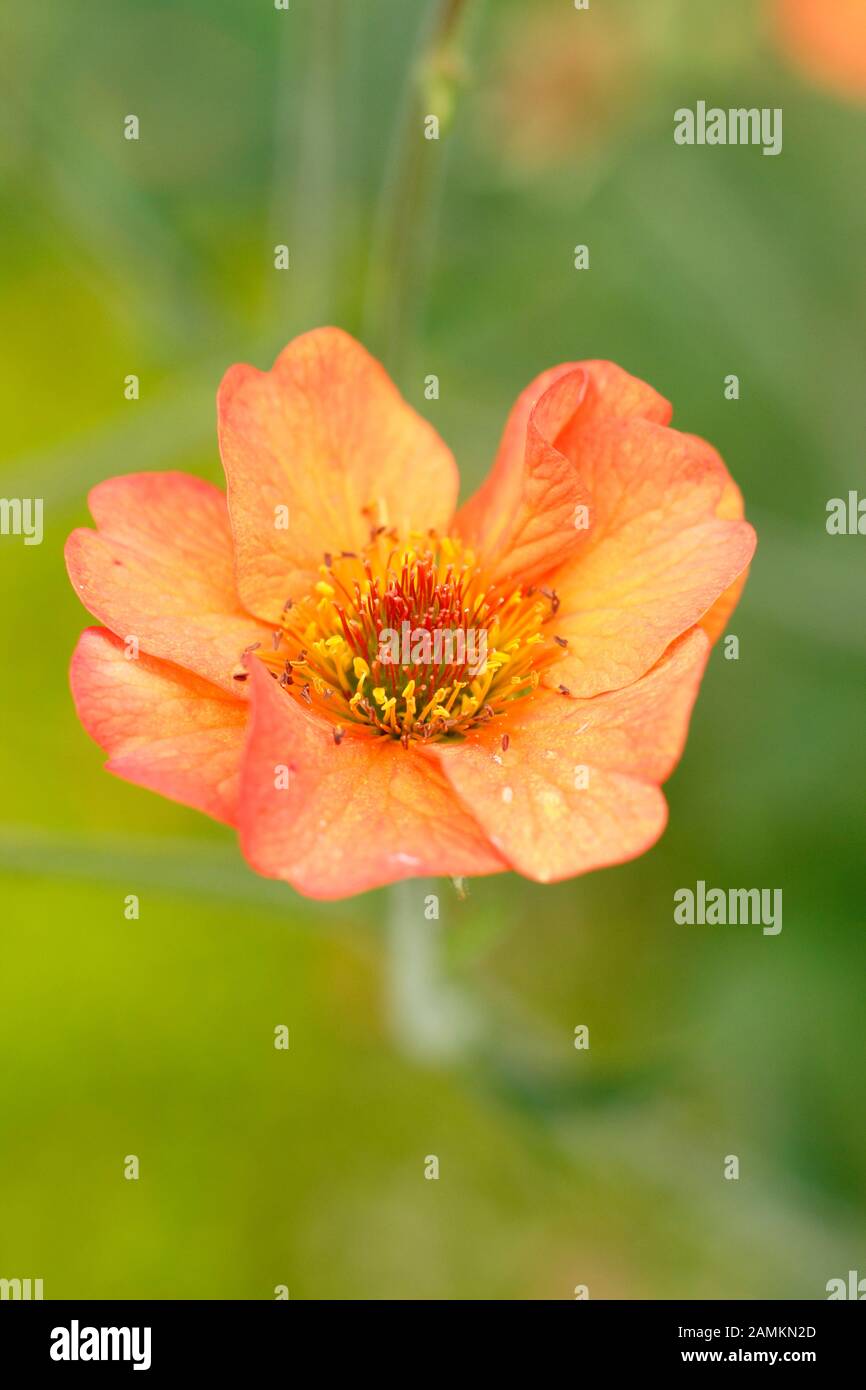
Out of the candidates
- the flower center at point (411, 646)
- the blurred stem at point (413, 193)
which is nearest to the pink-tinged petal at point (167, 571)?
the flower center at point (411, 646)

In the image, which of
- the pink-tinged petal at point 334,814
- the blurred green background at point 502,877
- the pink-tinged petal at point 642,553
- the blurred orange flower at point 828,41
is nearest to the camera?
the pink-tinged petal at point 334,814

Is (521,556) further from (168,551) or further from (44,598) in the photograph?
(44,598)

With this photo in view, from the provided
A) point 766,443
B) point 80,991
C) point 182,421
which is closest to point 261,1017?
point 80,991

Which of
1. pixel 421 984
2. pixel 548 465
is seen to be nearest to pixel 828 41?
pixel 548 465

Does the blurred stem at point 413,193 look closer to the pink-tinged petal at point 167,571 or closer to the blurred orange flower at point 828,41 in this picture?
the pink-tinged petal at point 167,571

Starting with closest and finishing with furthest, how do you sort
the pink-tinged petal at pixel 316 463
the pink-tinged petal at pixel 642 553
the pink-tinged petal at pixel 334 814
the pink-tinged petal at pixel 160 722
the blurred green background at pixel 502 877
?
the pink-tinged petal at pixel 334 814, the pink-tinged petal at pixel 160 722, the pink-tinged petal at pixel 642 553, the pink-tinged petal at pixel 316 463, the blurred green background at pixel 502 877

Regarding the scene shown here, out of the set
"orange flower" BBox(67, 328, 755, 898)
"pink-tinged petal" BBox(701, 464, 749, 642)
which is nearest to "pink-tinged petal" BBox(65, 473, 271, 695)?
"orange flower" BBox(67, 328, 755, 898)

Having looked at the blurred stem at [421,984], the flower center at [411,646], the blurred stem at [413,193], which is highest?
the blurred stem at [413,193]

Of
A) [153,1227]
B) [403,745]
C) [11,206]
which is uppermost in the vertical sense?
[11,206]
